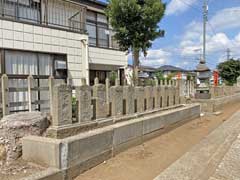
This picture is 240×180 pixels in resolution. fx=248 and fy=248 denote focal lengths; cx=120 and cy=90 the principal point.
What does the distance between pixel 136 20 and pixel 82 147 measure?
694 cm

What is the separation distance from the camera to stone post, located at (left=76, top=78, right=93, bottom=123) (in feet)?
16.9

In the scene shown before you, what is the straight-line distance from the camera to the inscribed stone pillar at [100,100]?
5.66 metres

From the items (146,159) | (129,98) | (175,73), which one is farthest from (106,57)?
(175,73)

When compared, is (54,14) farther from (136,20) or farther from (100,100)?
(100,100)

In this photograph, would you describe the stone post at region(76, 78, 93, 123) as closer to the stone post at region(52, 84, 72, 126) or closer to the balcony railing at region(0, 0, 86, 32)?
the stone post at region(52, 84, 72, 126)

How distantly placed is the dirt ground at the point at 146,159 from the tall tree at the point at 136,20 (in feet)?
13.9

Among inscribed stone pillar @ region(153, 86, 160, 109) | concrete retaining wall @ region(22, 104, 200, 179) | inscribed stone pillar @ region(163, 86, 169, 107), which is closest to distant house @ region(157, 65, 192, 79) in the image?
inscribed stone pillar @ region(163, 86, 169, 107)

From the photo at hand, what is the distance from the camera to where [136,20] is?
32.9ft

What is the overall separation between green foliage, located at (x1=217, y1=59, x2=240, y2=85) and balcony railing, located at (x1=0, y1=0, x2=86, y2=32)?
2594 centimetres

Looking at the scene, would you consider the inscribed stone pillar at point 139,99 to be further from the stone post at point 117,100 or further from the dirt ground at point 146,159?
the dirt ground at point 146,159

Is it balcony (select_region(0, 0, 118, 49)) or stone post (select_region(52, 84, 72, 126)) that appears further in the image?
balcony (select_region(0, 0, 118, 49))

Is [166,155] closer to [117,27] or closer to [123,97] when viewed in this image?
[123,97]

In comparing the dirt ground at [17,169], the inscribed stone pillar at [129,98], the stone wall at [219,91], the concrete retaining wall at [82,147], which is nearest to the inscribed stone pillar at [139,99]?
the inscribed stone pillar at [129,98]

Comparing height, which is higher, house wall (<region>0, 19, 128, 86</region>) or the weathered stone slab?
house wall (<region>0, 19, 128, 86</region>)
